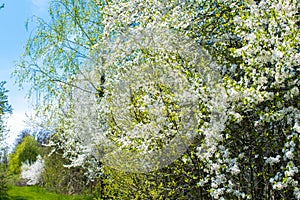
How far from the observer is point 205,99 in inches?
125

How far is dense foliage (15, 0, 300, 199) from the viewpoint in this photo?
285 cm

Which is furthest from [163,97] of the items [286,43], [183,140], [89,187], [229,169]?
[89,187]

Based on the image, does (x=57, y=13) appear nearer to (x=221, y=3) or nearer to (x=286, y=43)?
(x=221, y=3)

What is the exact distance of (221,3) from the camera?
3.96 m

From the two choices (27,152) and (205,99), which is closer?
(205,99)

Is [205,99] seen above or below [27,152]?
below

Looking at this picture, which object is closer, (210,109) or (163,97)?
(210,109)

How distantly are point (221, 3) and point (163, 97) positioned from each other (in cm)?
119

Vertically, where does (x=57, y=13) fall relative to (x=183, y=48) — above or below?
above

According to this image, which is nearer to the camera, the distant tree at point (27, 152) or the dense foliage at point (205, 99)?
the dense foliage at point (205, 99)

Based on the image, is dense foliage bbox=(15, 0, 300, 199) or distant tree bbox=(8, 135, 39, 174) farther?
distant tree bbox=(8, 135, 39, 174)

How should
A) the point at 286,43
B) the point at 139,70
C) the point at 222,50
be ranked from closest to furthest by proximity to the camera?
the point at 286,43, the point at 222,50, the point at 139,70

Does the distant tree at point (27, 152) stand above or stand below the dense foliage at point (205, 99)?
above

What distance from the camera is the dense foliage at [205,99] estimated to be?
285 cm
